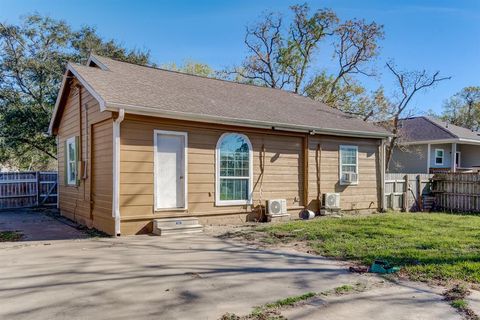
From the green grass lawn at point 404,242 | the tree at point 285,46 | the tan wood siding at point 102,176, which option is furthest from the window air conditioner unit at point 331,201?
the tree at point 285,46

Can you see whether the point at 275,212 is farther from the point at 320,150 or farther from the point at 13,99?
the point at 13,99

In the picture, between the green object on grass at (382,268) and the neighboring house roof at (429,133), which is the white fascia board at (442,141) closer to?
the neighboring house roof at (429,133)

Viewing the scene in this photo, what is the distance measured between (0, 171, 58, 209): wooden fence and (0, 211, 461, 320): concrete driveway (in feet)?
29.6

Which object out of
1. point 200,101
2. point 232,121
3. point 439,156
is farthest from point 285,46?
point 232,121

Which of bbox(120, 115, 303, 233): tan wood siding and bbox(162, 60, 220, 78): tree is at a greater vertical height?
bbox(162, 60, 220, 78): tree

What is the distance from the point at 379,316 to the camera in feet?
11.5

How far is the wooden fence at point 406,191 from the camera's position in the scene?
13289 millimetres

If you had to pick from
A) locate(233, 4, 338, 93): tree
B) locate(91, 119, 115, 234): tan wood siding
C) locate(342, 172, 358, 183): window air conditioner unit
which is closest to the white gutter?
locate(233, 4, 338, 93): tree

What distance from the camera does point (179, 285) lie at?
4.40 metres

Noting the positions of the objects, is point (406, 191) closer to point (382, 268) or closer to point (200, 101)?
point (200, 101)

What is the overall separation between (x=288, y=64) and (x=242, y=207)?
1878cm

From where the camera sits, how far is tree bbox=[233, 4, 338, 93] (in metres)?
25.4

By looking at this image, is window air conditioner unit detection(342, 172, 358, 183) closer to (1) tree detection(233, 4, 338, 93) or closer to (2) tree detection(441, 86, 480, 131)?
(1) tree detection(233, 4, 338, 93)

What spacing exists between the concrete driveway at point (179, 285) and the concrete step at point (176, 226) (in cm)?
139
